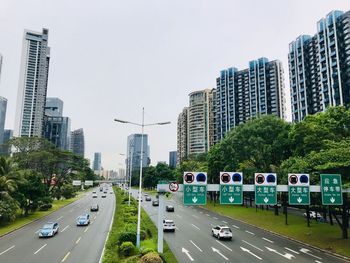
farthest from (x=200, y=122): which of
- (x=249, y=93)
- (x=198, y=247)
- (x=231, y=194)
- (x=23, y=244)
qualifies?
(x=231, y=194)

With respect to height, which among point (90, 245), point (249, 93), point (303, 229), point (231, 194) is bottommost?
point (90, 245)

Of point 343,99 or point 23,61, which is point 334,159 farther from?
point 23,61

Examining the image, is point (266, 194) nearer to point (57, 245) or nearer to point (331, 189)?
point (331, 189)

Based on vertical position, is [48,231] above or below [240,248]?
above

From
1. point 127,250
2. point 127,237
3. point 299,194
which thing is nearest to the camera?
point 127,250

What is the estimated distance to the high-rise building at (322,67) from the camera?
94.9 m

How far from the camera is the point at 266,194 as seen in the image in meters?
22.7

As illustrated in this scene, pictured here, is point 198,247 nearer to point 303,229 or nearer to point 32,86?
point 303,229

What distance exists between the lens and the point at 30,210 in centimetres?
5406

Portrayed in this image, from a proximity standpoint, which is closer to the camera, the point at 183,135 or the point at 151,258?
the point at 151,258

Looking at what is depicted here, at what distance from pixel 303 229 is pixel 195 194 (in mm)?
21926

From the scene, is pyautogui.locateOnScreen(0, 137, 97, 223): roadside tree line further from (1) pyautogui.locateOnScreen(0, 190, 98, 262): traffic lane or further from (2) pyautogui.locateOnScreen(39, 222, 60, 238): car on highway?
(2) pyautogui.locateOnScreen(39, 222, 60, 238): car on highway

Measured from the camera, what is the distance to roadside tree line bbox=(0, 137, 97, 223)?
39125 millimetres

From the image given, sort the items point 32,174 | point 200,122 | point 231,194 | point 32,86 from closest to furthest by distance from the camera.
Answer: point 231,194 → point 32,174 → point 200,122 → point 32,86
